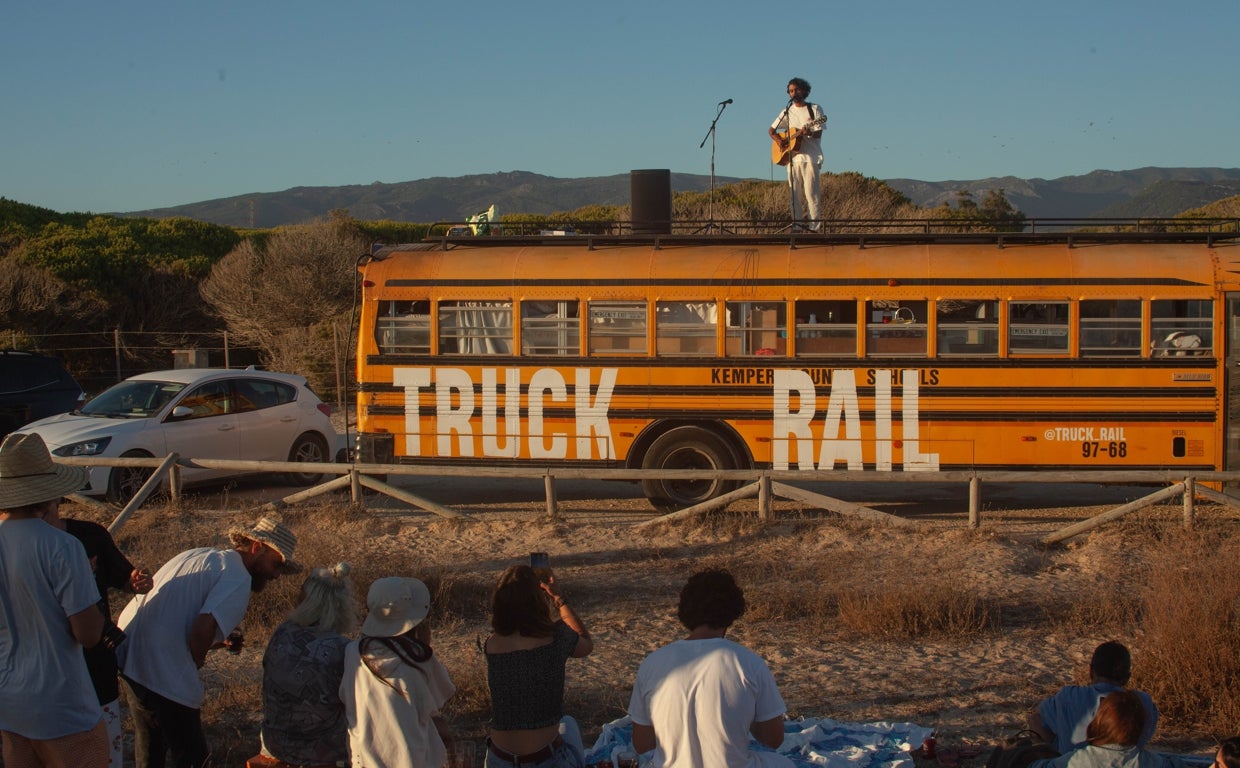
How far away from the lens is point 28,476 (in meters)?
4.36

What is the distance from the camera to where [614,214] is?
36.6 metres

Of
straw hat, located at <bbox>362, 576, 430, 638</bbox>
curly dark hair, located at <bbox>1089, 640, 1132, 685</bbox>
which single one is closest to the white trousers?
curly dark hair, located at <bbox>1089, 640, 1132, 685</bbox>

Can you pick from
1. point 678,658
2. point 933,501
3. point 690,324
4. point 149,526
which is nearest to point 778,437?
point 690,324

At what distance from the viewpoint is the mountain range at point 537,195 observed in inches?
3322

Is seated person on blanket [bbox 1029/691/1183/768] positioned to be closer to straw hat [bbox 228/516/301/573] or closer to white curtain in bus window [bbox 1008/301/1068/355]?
straw hat [bbox 228/516/301/573]

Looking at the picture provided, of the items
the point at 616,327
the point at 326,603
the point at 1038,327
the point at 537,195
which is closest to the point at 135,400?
the point at 616,327

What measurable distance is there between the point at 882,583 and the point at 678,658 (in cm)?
517

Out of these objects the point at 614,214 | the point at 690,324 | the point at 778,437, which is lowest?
the point at 778,437

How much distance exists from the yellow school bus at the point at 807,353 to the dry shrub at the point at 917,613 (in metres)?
3.52

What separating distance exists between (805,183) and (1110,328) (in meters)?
4.54

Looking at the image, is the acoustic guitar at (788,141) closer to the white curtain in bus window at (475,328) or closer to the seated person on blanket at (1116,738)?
the white curtain in bus window at (475,328)

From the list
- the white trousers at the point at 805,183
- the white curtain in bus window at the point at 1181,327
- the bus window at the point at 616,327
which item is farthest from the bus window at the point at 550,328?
the white curtain in bus window at the point at 1181,327

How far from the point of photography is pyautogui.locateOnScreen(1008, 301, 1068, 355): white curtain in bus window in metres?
11.4

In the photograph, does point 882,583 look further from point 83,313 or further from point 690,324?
point 83,313
